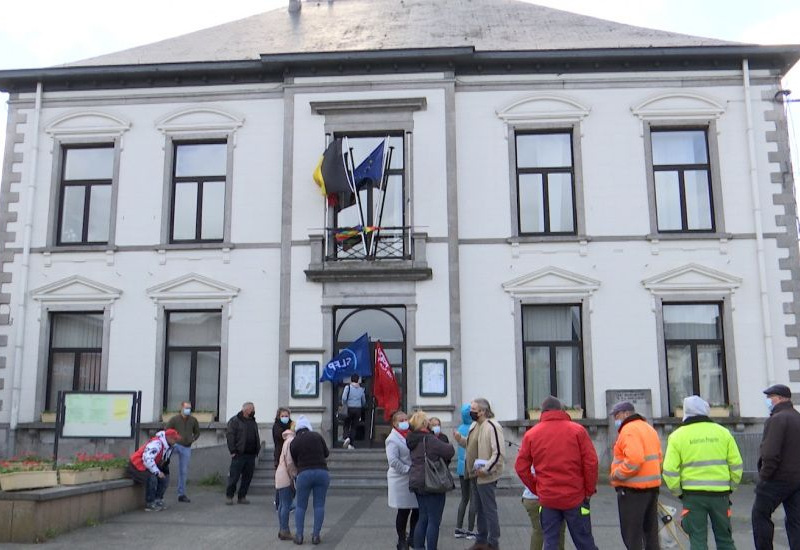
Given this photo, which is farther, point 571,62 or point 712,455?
point 571,62

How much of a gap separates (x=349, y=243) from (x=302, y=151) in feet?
7.88

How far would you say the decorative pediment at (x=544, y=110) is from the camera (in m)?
18.3

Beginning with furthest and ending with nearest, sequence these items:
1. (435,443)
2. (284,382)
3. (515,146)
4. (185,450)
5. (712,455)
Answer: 1. (515,146)
2. (284,382)
3. (185,450)
4. (435,443)
5. (712,455)

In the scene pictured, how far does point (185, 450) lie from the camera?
1495 cm

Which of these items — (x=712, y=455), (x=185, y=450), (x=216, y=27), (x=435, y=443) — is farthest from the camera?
(x=216, y=27)

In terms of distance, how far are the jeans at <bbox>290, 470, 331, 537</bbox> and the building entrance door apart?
22.6 ft

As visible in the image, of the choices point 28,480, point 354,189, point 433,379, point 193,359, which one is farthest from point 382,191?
point 28,480

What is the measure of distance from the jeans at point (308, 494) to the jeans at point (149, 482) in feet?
13.3

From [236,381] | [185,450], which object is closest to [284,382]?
[236,381]

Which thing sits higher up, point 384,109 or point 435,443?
point 384,109

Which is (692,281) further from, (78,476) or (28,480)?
(28,480)

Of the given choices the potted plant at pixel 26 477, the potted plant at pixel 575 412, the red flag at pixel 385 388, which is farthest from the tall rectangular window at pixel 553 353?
the potted plant at pixel 26 477

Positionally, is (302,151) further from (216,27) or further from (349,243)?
(216,27)

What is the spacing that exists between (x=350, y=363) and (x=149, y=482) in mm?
5084
